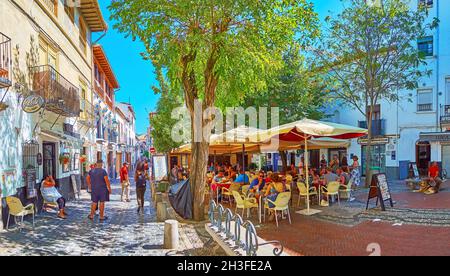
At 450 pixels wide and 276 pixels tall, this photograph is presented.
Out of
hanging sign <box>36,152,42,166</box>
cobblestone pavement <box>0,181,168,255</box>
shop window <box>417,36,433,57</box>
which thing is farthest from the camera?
shop window <box>417,36,433,57</box>

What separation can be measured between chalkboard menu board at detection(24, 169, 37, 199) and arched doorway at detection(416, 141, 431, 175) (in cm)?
2298

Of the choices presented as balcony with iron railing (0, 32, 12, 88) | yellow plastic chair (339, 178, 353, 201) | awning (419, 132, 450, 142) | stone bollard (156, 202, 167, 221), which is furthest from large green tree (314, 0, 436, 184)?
balcony with iron railing (0, 32, 12, 88)

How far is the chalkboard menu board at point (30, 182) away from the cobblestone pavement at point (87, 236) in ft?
2.35

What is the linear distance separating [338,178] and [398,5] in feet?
32.7

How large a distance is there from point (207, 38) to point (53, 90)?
19.6ft

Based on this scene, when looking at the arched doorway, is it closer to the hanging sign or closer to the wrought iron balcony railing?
the wrought iron balcony railing

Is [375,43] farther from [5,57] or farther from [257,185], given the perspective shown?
[5,57]

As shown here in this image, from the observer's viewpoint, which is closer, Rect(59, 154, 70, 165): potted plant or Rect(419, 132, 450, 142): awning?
Rect(59, 154, 70, 165): potted plant

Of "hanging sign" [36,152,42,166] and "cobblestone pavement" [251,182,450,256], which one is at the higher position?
"hanging sign" [36,152,42,166]

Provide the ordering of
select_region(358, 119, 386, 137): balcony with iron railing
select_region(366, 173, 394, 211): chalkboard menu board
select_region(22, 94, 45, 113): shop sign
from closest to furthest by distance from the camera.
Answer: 1. select_region(366, 173, 394, 211): chalkboard menu board
2. select_region(22, 94, 45, 113): shop sign
3. select_region(358, 119, 386, 137): balcony with iron railing

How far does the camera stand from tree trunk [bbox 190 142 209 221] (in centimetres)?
986

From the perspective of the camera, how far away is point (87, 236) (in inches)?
315
